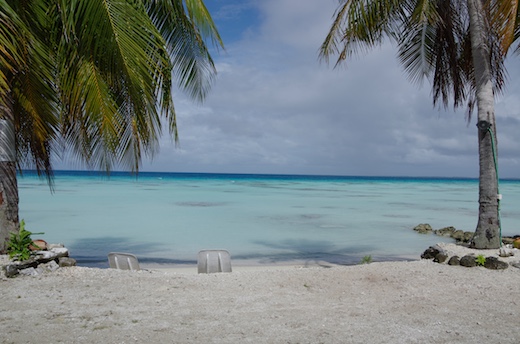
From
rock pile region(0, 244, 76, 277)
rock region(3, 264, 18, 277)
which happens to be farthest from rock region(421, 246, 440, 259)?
rock region(3, 264, 18, 277)

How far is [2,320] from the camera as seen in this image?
13.1ft

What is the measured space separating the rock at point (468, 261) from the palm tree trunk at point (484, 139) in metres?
0.74

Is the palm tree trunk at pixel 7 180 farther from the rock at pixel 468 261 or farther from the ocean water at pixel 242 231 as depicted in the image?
the rock at pixel 468 261

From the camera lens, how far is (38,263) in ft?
18.9

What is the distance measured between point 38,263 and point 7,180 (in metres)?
1.26

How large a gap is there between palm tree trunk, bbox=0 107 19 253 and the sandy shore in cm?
102

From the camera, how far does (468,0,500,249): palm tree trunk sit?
6.68m

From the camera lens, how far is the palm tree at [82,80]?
17.3 feet

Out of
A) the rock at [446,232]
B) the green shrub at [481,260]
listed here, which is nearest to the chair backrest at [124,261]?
the green shrub at [481,260]

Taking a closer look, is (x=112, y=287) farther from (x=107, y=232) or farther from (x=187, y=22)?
(x=107, y=232)

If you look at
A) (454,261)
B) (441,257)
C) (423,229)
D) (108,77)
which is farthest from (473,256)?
(423,229)

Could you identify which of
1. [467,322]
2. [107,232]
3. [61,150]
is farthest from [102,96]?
[107,232]

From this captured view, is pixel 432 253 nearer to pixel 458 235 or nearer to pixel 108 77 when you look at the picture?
pixel 108 77

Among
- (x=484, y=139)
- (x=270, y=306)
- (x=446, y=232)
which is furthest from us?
(x=446, y=232)
